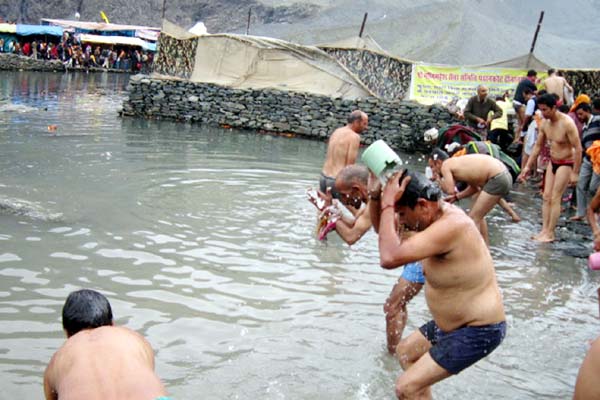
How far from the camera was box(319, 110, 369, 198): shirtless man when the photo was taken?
8164 millimetres

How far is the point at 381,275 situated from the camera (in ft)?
24.5

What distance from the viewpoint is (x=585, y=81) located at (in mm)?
16312

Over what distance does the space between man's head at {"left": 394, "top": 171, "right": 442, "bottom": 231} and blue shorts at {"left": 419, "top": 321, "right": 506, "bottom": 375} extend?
624 millimetres

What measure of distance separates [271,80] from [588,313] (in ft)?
43.2

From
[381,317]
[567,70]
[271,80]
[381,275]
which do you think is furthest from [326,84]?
[381,317]

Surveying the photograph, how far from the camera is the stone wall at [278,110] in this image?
16.7 meters

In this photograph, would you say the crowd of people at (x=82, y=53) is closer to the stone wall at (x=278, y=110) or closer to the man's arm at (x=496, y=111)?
the stone wall at (x=278, y=110)

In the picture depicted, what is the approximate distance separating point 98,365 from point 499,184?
5504 mm

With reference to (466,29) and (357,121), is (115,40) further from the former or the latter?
(357,121)

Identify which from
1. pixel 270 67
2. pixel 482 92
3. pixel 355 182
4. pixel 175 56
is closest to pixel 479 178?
pixel 355 182

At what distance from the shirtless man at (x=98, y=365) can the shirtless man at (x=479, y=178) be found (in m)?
4.91

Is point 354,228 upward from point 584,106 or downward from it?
downward

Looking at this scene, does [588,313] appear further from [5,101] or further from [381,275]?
[5,101]

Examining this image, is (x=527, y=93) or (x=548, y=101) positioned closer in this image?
(x=548, y=101)
